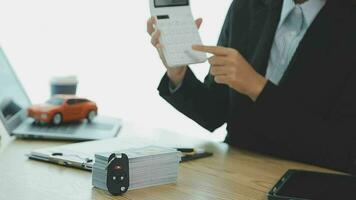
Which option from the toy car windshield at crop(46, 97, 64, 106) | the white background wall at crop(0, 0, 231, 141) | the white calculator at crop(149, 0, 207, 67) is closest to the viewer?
the white calculator at crop(149, 0, 207, 67)

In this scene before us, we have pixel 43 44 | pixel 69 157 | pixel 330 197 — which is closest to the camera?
pixel 330 197

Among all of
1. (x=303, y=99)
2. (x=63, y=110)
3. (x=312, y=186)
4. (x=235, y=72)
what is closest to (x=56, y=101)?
(x=63, y=110)

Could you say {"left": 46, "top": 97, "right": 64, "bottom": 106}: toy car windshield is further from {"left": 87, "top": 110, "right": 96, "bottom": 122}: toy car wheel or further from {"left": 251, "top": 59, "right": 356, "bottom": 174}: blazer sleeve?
{"left": 251, "top": 59, "right": 356, "bottom": 174}: blazer sleeve

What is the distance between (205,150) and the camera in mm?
1402

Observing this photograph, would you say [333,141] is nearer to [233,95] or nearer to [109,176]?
[233,95]

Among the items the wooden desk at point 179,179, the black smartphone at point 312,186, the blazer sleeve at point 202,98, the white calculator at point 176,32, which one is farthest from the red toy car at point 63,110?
the black smartphone at point 312,186

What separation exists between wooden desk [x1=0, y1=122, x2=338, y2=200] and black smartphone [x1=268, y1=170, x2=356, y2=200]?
0.15 ft

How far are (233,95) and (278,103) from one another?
25 cm

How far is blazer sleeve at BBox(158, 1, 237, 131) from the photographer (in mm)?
1483

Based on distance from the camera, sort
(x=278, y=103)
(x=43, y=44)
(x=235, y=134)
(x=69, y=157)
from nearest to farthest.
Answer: (x=69, y=157) < (x=278, y=103) < (x=235, y=134) < (x=43, y=44)

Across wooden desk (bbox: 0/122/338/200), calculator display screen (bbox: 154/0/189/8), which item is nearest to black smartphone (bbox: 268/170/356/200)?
wooden desk (bbox: 0/122/338/200)

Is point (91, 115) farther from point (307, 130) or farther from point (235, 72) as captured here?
point (307, 130)

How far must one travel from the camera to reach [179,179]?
113 centimetres

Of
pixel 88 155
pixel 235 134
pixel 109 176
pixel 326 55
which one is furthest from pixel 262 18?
pixel 109 176
